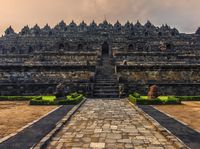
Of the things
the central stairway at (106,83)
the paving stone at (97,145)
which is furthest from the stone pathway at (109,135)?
the central stairway at (106,83)

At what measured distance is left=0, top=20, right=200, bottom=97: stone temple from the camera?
23984mm

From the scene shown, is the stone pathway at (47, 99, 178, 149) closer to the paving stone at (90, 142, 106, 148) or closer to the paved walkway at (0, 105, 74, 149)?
the paving stone at (90, 142, 106, 148)

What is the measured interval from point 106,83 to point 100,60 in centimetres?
865

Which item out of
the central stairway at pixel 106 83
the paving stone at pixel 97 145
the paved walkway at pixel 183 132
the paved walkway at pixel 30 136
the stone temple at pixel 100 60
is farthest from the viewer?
the stone temple at pixel 100 60

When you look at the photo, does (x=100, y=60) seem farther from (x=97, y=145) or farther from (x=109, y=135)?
(x=97, y=145)

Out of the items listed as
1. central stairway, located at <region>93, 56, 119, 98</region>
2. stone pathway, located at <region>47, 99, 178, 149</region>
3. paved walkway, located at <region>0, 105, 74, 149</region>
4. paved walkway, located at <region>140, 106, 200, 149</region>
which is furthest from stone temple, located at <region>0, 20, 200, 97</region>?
paved walkway, located at <region>0, 105, 74, 149</region>

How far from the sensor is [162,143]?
757 cm

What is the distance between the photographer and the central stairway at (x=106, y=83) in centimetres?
2294

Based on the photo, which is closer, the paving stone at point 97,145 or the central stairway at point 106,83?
the paving stone at point 97,145

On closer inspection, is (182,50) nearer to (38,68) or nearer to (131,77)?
(131,77)

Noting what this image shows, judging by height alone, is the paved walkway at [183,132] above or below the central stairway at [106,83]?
below

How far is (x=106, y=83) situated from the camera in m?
24.8

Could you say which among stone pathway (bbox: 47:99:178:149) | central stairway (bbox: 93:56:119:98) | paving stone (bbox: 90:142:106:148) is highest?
central stairway (bbox: 93:56:119:98)

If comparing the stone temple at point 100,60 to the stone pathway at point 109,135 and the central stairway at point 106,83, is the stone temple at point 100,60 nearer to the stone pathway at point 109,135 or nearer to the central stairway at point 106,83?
the central stairway at point 106,83
